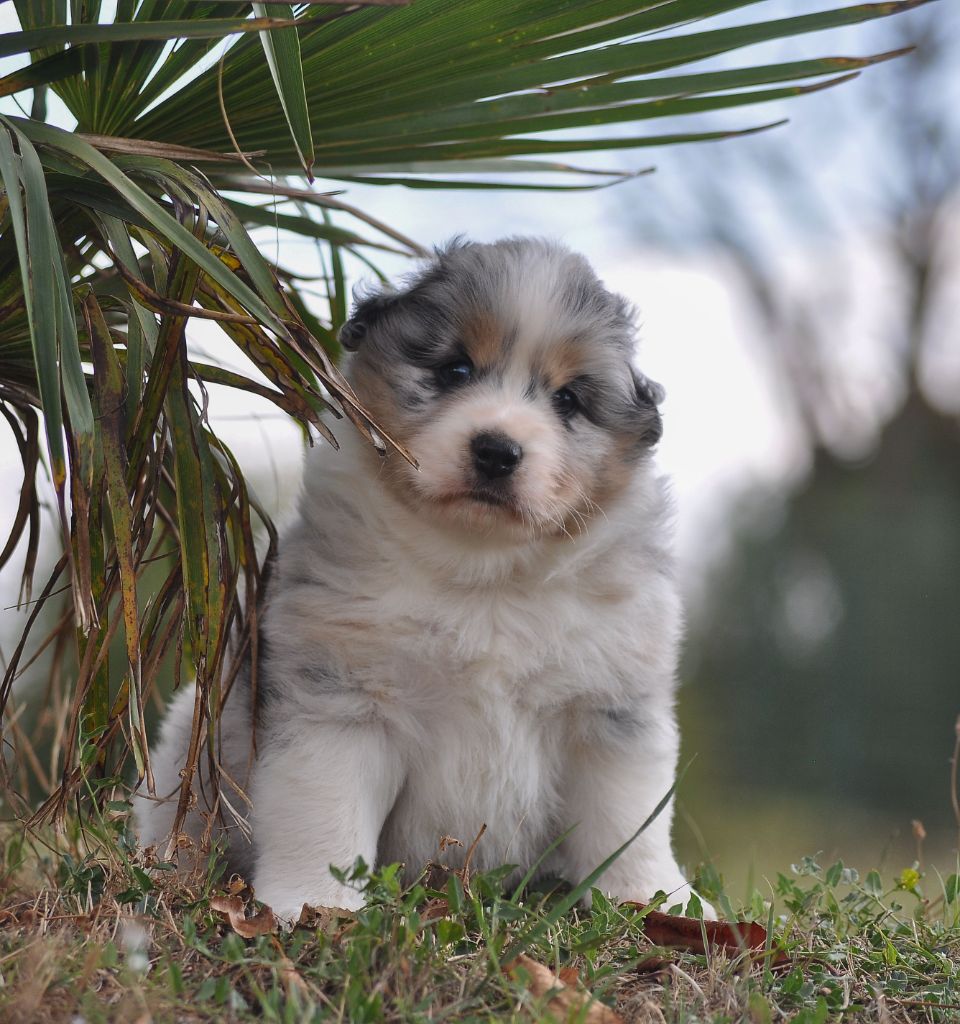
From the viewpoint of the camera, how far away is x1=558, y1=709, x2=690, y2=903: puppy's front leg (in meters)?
3.07

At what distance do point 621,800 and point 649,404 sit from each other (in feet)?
3.54

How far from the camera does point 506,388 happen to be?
3059mm

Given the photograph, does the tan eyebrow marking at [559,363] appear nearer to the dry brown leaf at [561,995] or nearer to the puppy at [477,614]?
the puppy at [477,614]

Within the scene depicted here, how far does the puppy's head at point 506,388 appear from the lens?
9.56 ft

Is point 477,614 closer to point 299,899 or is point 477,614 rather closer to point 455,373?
point 455,373

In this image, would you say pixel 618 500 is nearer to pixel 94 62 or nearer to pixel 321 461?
pixel 321 461

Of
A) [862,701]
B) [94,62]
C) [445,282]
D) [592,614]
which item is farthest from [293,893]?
[862,701]

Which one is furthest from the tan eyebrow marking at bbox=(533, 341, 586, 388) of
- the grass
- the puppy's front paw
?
the puppy's front paw

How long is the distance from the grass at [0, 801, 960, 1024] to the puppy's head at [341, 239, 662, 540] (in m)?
0.94

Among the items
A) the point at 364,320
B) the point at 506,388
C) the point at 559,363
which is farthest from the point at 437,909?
the point at 364,320

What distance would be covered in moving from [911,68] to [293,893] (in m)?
11.9

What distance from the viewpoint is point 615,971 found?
2.34 metres

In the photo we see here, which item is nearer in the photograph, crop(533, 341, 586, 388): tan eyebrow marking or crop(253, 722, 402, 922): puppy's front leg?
crop(253, 722, 402, 922): puppy's front leg

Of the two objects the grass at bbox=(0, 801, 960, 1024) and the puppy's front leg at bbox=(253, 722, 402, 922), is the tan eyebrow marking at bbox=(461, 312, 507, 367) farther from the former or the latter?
the grass at bbox=(0, 801, 960, 1024)
